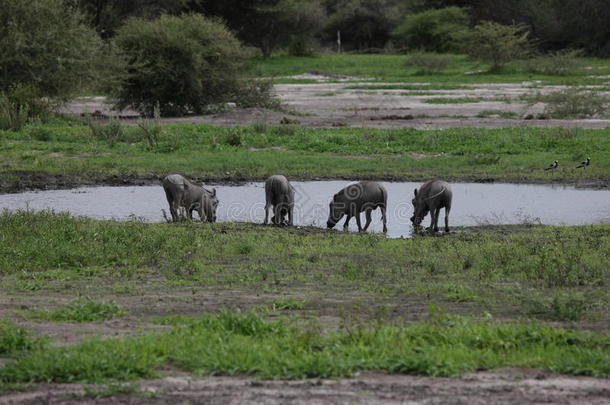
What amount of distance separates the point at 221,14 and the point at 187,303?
182 ft

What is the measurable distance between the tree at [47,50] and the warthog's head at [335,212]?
17.6 m

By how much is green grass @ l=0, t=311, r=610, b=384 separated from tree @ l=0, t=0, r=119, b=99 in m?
25.7

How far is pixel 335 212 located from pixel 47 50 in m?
18.8

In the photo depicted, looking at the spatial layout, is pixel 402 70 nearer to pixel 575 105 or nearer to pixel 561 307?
pixel 575 105

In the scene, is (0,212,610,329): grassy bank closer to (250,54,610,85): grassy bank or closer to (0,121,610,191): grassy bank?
(0,121,610,191): grassy bank

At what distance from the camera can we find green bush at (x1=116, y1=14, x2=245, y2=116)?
1366 inches

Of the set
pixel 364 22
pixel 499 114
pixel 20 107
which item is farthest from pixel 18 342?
pixel 364 22

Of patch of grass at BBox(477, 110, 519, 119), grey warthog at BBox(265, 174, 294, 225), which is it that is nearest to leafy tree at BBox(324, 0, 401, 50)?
patch of grass at BBox(477, 110, 519, 119)

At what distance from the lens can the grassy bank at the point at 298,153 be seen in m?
22.6

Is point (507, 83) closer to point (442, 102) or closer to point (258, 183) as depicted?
point (442, 102)

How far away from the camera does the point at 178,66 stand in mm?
34656

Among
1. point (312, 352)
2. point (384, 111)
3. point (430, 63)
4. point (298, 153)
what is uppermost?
point (430, 63)

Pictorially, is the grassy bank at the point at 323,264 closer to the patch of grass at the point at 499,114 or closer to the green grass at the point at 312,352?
the green grass at the point at 312,352

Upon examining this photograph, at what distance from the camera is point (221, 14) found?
6316cm
